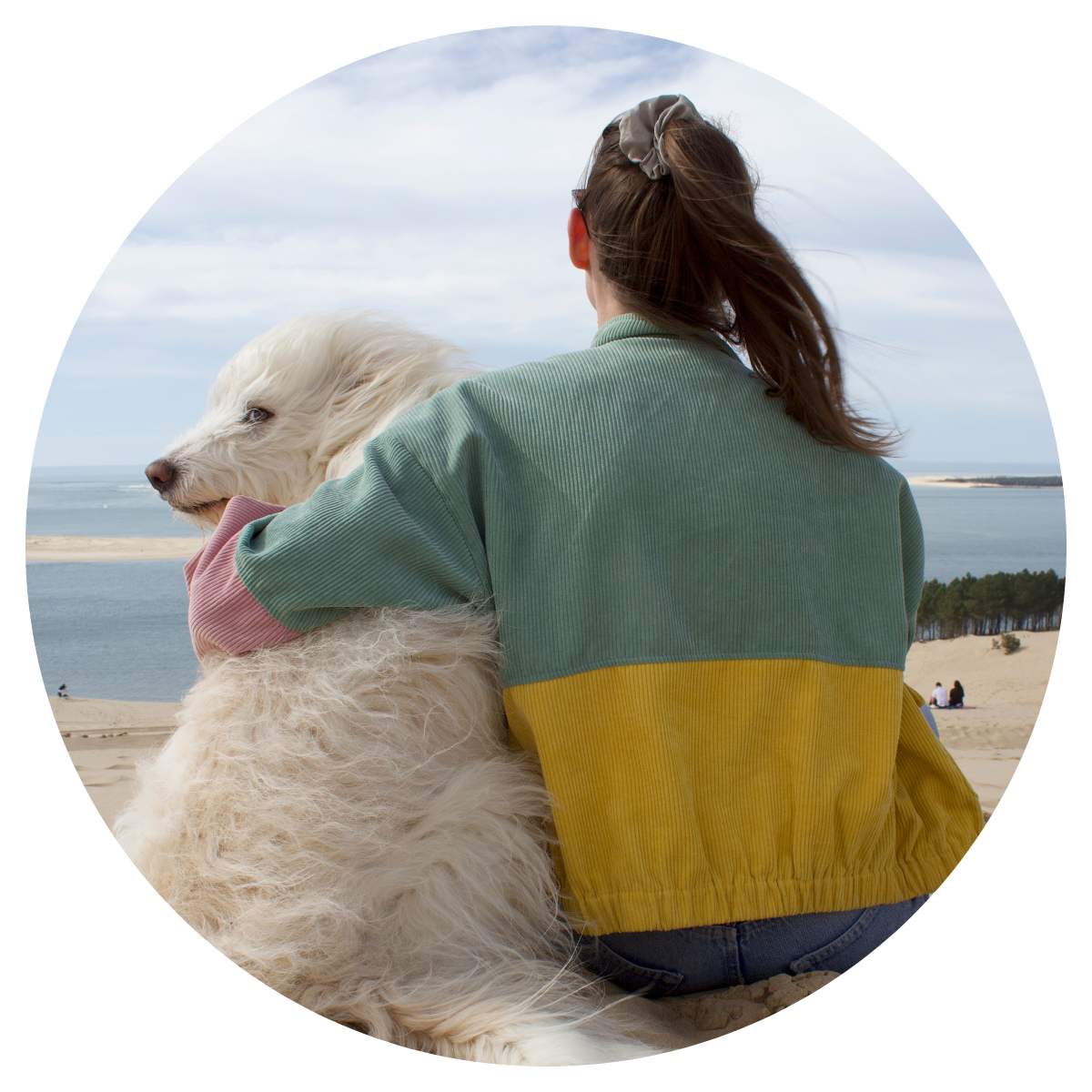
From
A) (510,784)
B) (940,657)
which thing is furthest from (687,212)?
(940,657)

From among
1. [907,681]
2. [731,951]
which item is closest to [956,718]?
[907,681]

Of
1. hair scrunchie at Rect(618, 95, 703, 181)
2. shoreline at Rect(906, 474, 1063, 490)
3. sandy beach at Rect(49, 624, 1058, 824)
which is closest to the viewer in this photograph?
hair scrunchie at Rect(618, 95, 703, 181)

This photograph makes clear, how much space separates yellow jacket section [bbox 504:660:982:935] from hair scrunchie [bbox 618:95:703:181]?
0.52 metres

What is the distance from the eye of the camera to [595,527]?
2.47 feet

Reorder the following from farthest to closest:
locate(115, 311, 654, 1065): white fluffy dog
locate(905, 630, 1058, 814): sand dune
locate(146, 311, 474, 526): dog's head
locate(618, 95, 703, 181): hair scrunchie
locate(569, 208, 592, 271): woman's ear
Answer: locate(905, 630, 1058, 814): sand dune → locate(146, 311, 474, 526): dog's head → locate(569, 208, 592, 271): woman's ear → locate(618, 95, 703, 181): hair scrunchie → locate(115, 311, 654, 1065): white fluffy dog

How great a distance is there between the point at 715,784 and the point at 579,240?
25.0 inches

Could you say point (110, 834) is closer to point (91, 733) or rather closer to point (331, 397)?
point (331, 397)

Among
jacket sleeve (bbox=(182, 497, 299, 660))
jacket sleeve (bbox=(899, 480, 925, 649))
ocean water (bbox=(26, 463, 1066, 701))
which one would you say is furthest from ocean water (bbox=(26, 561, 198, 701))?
jacket sleeve (bbox=(899, 480, 925, 649))

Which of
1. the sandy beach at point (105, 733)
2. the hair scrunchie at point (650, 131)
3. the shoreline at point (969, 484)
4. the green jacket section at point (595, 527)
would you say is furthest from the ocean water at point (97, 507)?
the shoreline at point (969, 484)

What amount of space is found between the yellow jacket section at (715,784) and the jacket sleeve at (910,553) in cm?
15

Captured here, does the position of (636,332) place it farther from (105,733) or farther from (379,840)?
(105,733)

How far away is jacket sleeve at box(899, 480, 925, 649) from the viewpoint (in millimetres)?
877

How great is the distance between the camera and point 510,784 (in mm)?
794

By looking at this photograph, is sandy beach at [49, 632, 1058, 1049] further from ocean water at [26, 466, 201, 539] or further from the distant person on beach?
ocean water at [26, 466, 201, 539]
